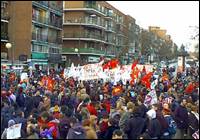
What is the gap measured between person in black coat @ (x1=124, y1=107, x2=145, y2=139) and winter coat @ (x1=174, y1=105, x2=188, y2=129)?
176cm

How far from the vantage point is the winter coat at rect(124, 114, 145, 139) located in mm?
11227

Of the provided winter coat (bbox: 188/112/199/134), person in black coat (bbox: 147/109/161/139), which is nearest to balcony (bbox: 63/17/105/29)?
winter coat (bbox: 188/112/199/134)

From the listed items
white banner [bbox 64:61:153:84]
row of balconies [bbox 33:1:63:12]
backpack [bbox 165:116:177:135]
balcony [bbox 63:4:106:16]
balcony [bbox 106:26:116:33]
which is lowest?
backpack [bbox 165:116:177:135]

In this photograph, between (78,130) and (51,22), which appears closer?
(78,130)

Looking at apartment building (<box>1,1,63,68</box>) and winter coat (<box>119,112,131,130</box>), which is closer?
winter coat (<box>119,112,131,130</box>)

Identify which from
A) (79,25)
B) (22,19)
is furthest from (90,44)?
(22,19)

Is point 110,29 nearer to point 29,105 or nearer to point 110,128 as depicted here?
point 29,105

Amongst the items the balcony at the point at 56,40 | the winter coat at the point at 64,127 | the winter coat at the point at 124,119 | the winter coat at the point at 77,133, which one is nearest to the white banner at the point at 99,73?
the winter coat at the point at 124,119

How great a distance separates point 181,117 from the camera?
42.1 ft

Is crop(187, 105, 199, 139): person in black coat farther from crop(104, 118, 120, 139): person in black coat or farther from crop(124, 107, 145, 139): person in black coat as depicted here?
crop(104, 118, 120, 139): person in black coat

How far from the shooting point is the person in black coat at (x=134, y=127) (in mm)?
11227

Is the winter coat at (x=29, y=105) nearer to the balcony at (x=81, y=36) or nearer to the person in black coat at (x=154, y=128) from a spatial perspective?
the person in black coat at (x=154, y=128)

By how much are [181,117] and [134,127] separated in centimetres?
207

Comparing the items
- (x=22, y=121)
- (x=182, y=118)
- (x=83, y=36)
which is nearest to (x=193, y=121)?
(x=182, y=118)
